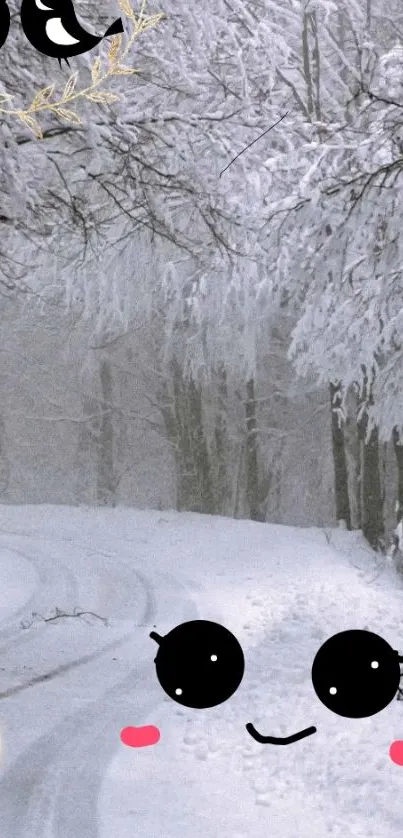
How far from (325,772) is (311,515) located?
77.8 feet

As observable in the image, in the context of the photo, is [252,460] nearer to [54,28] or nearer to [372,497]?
[372,497]

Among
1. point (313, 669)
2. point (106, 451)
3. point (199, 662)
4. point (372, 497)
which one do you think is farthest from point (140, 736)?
point (106, 451)

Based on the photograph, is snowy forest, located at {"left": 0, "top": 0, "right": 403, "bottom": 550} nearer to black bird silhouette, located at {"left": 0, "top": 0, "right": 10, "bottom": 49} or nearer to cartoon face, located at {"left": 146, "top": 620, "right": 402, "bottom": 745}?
black bird silhouette, located at {"left": 0, "top": 0, "right": 10, "bottom": 49}

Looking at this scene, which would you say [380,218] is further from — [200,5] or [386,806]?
[386,806]

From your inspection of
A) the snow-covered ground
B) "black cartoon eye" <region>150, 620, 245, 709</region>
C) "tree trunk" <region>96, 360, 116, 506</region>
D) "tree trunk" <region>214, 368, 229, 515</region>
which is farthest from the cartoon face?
"tree trunk" <region>96, 360, 116, 506</region>

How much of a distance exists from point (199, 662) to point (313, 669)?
0.19 metres

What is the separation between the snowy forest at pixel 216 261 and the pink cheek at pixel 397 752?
153 cm

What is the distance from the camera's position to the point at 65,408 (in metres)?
27.7

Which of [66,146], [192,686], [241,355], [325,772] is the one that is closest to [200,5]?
[66,146]

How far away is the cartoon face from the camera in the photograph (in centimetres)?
127

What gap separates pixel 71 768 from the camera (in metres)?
3.61

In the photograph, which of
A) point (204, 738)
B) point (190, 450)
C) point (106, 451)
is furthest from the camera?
point (106, 451)

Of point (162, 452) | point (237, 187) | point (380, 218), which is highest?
point (237, 187)

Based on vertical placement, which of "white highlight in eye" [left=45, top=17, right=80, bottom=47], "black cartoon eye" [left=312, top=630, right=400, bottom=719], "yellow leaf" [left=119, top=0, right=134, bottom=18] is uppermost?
"yellow leaf" [left=119, top=0, right=134, bottom=18]
